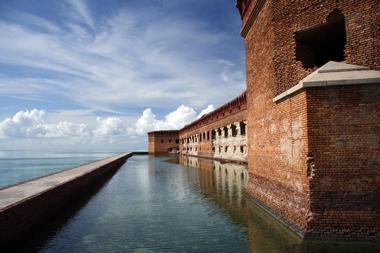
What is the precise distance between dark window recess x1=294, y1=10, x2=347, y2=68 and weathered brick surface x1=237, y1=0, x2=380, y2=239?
201 mm

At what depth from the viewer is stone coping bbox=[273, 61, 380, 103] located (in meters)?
5.97

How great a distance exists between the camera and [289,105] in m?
7.14

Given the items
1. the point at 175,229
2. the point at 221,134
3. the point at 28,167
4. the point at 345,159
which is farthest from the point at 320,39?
the point at 28,167

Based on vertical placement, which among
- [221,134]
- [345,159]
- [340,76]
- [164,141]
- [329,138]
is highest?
[340,76]

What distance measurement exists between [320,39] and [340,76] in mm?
2549

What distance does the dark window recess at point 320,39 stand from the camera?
7.21 meters

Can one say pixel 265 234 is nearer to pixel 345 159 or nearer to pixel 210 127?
pixel 345 159

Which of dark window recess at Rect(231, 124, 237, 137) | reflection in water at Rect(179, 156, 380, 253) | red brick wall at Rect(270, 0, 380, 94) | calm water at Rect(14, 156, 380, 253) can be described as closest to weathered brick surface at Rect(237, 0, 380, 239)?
red brick wall at Rect(270, 0, 380, 94)

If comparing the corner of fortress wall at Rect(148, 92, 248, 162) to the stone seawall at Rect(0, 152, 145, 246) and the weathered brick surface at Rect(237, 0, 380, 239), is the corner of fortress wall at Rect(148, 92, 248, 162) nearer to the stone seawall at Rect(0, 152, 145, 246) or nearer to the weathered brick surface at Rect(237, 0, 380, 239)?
the stone seawall at Rect(0, 152, 145, 246)

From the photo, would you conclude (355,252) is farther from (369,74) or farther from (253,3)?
(253,3)

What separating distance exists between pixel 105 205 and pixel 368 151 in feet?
27.2

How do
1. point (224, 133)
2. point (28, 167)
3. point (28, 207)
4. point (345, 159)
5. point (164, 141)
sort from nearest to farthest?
point (345, 159), point (28, 207), point (224, 133), point (28, 167), point (164, 141)

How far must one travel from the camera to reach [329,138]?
6.13 metres

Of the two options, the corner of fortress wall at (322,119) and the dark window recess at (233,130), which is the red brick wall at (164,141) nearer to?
the dark window recess at (233,130)
